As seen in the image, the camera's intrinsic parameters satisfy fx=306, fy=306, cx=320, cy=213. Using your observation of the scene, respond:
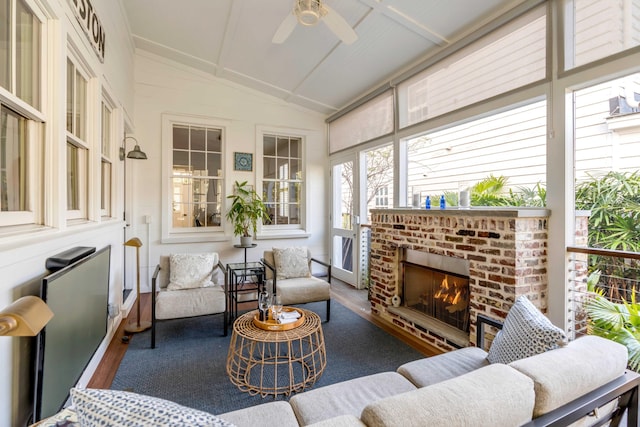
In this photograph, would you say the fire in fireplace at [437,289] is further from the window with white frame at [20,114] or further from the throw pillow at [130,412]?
the window with white frame at [20,114]

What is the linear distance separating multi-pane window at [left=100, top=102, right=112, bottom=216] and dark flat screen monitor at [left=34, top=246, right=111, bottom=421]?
1140 millimetres

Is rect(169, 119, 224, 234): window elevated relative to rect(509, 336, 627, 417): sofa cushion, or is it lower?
elevated

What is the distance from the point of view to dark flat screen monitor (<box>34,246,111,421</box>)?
1.31 meters

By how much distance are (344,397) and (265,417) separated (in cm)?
39

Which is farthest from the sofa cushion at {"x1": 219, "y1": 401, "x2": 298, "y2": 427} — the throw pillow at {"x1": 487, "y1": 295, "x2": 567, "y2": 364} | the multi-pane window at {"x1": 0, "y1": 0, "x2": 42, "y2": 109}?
the multi-pane window at {"x1": 0, "y1": 0, "x2": 42, "y2": 109}

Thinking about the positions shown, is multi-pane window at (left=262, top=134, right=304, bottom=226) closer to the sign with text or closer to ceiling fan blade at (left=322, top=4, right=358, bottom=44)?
the sign with text

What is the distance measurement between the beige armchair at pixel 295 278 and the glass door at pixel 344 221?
48.2 inches

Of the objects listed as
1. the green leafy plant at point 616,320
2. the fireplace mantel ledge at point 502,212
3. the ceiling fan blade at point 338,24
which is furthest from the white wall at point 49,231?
the green leafy plant at point 616,320

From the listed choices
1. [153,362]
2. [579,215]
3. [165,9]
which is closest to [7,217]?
[153,362]

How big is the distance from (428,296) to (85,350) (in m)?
2.98

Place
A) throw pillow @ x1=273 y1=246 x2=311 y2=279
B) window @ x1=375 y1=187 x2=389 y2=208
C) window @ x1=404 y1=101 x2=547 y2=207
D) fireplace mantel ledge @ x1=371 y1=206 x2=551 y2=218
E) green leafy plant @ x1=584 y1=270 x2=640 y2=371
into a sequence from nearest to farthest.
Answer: green leafy plant @ x1=584 y1=270 x2=640 y2=371
fireplace mantel ledge @ x1=371 y1=206 x2=551 y2=218
window @ x1=404 y1=101 x2=547 y2=207
throw pillow @ x1=273 y1=246 x2=311 y2=279
window @ x1=375 y1=187 x2=389 y2=208

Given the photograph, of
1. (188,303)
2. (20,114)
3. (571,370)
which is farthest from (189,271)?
(571,370)

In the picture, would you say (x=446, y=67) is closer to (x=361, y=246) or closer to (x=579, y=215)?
(x=579, y=215)

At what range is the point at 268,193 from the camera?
5500mm
